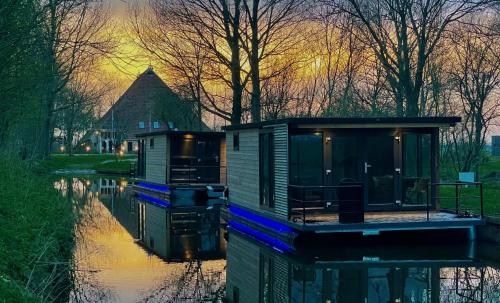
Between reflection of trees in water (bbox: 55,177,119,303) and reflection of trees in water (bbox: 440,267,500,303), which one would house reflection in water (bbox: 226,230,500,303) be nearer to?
reflection of trees in water (bbox: 440,267,500,303)

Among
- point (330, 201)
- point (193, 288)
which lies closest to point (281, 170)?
point (330, 201)

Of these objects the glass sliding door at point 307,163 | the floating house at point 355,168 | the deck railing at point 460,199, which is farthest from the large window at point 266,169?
the deck railing at point 460,199

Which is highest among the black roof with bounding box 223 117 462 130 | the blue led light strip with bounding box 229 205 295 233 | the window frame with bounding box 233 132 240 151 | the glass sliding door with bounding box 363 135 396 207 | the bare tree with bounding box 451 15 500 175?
the bare tree with bounding box 451 15 500 175

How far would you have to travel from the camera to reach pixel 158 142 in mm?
31172

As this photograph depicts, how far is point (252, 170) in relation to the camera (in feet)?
61.6

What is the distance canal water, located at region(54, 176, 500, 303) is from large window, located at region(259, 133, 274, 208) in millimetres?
1246

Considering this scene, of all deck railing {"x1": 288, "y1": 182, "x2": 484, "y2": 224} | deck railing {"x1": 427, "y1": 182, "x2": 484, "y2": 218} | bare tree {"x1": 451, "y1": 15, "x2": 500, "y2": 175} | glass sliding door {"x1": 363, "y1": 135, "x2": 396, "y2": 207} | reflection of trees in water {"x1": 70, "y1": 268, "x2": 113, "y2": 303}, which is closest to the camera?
reflection of trees in water {"x1": 70, "y1": 268, "x2": 113, "y2": 303}

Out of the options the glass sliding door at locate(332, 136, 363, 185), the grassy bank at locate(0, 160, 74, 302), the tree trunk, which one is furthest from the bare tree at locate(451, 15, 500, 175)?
the grassy bank at locate(0, 160, 74, 302)

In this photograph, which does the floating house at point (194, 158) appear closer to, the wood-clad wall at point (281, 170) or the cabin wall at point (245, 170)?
the cabin wall at point (245, 170)

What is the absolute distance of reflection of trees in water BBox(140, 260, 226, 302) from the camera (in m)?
11.0

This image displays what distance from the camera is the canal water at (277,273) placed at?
11.0 meters

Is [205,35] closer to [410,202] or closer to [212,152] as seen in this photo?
[212,152]

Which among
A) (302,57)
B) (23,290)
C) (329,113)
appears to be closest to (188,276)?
(23,290)

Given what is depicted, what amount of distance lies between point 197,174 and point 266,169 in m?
12.2
